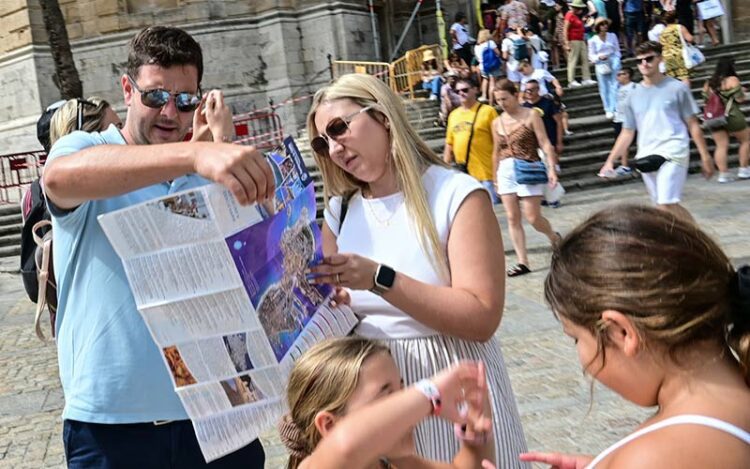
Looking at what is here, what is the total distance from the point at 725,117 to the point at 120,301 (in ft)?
40.5

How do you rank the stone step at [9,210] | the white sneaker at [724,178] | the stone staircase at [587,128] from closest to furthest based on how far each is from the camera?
the white sneaker at [724,178] < the stone staircase at [587,128] < the stone step at [9,210]

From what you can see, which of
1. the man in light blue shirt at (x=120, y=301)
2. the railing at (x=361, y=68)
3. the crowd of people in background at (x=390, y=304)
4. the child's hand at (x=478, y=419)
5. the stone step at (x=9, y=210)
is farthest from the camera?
the railing at (x=361, y=68)

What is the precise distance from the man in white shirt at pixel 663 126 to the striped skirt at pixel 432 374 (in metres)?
4.99

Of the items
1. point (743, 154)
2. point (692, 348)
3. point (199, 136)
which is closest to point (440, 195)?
point (199, 136)

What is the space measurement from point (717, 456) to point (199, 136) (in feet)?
4.69

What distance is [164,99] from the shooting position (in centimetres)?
227

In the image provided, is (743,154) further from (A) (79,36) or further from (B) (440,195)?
(A) (79,36)

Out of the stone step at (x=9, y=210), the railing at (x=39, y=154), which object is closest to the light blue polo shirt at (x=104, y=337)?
the stone step at (x=9, y=210)

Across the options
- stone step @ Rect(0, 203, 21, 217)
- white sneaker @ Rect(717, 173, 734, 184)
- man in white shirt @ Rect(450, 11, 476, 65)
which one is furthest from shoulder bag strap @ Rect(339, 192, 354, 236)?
man in white shirt @ Rect(450, 11, 476, 65)

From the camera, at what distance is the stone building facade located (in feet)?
67.6

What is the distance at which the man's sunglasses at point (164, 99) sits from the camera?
7.43 feet

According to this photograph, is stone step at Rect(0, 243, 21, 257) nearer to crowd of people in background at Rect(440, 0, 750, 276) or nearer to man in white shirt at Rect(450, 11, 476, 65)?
crowd of people in background at Rect(440, 0, 750, 276)

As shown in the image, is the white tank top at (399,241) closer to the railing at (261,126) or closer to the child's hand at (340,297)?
the child's hand at (340,297)

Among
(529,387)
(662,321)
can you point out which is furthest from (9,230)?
(662,321)
